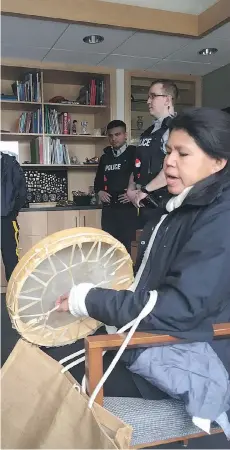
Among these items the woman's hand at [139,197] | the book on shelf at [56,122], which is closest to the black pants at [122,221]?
the woman's hand at [139,197]

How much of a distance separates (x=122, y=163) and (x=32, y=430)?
3.14 meters

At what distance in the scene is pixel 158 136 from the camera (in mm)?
2838

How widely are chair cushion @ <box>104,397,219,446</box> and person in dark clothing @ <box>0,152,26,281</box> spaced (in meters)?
2.25

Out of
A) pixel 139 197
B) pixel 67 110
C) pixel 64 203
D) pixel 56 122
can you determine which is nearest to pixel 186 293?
pixel 139 197

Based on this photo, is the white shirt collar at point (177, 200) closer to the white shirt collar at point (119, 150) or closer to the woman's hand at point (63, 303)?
the woman's hand at point (63, 303)

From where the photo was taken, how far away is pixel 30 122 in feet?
15.4

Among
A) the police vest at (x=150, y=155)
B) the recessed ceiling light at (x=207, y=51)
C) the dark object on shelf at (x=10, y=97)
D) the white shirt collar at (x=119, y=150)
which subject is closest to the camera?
the police vest at (x=150, y=155)

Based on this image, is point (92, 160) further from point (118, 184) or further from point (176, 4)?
point (176, 4)

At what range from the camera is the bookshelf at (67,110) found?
464 cm

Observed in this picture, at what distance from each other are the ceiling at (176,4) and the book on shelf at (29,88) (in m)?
1.38

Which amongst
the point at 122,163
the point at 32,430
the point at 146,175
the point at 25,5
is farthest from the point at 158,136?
the point at 32,430

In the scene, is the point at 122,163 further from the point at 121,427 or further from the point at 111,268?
the point at 121,427

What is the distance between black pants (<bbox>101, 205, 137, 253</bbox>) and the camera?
3.95m

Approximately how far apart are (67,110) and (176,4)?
1885mm
